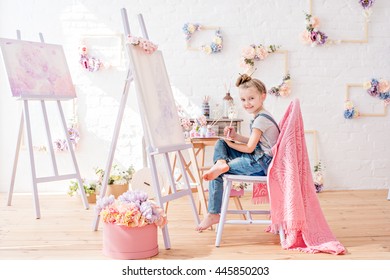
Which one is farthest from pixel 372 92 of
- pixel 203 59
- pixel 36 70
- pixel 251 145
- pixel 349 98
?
pixel 36 70

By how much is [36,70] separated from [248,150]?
2057mm

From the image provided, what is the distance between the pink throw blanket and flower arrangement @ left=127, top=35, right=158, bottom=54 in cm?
92

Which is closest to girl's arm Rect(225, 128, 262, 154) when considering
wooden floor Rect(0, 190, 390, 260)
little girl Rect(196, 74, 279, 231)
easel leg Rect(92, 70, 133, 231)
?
little girl Rect(196, 74, 279, 231)

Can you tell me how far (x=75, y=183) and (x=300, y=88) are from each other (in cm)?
239

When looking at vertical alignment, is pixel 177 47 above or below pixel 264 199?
above

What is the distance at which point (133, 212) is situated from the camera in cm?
256

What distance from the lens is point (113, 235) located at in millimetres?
2586

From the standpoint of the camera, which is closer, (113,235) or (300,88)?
(113,235)

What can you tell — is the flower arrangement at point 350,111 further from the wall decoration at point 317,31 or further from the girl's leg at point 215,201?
the girl's leg at point 215,201

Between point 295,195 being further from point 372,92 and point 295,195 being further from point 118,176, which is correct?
point 372,92

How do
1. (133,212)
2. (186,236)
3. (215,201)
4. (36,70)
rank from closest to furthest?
(133,212) < (215,201) < (186,236) < (36,70)

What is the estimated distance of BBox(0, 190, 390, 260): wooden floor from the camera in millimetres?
2645
